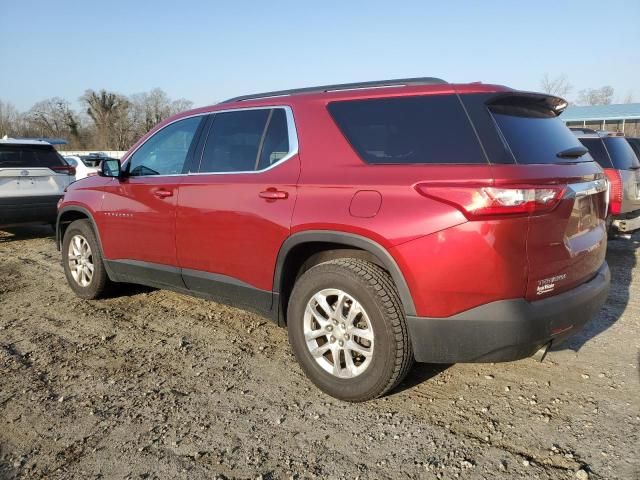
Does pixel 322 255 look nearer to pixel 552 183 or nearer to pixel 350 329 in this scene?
pixel 350 329

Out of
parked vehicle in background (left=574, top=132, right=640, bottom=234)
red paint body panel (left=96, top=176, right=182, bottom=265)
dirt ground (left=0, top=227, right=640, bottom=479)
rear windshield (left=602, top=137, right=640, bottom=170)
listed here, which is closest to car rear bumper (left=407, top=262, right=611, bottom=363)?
dirt ground (left=0, top=227, right=640, bottom=479)

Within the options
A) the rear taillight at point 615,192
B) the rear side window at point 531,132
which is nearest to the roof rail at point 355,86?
the rear side window at point 531,132

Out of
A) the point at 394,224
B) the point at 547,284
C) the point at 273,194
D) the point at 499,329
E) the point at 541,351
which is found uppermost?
the point at 273,194

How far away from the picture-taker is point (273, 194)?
3283mm

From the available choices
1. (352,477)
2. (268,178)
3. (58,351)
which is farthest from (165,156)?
(352,477)

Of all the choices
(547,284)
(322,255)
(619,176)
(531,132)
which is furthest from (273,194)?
(619,176)

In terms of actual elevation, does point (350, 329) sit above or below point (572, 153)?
below

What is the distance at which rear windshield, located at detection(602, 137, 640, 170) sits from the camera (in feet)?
22.0

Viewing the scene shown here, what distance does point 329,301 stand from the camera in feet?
10.2

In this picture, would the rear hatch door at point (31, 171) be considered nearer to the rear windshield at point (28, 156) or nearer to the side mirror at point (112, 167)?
the rear windshield at point (28, 156)

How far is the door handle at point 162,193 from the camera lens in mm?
4018

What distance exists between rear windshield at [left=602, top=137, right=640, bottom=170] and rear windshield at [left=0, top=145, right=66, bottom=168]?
829 cm

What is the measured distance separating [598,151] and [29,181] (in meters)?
8.29

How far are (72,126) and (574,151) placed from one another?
206 feet
